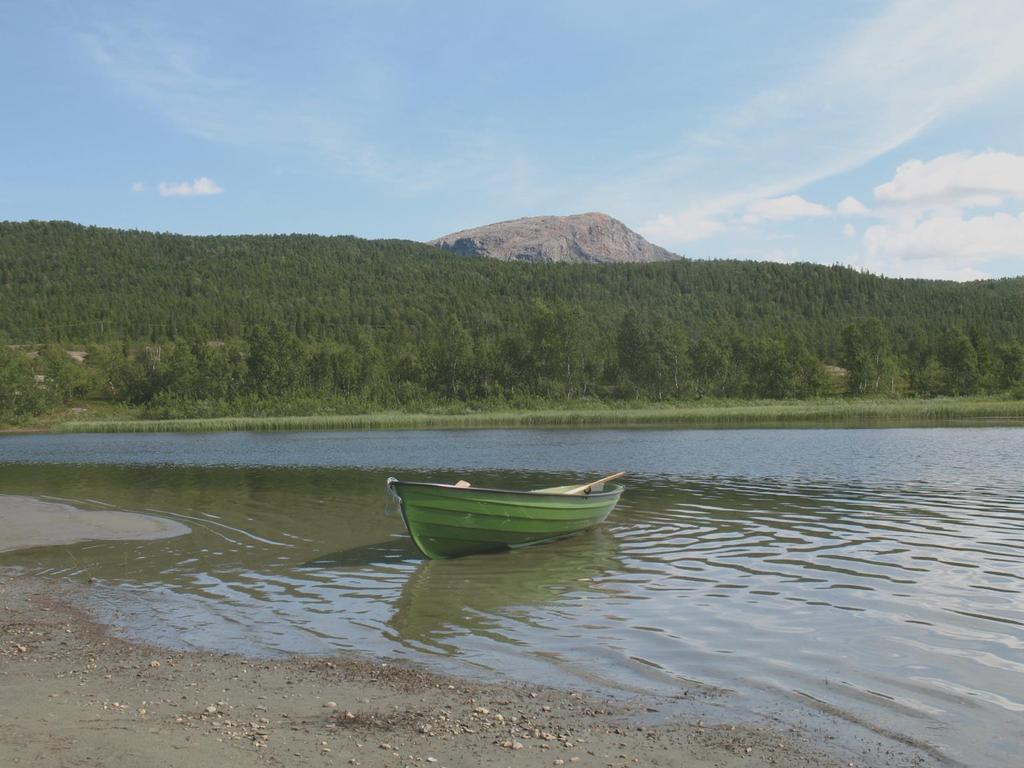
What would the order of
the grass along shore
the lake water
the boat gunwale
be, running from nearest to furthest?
the lake water → the boat gunwale → the grass along shore

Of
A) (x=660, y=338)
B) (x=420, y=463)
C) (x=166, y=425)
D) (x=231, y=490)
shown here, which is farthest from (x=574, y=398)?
(x=231, y=490)

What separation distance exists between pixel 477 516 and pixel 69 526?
12.8 metres

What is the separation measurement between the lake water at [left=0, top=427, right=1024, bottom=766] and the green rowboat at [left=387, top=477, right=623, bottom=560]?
1.52 ft

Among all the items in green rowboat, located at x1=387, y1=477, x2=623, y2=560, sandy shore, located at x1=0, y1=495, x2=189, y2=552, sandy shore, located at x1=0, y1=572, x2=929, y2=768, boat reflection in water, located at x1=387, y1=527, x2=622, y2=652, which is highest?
green rowboat, located at x1=387, y1=477, x2=623, y2=560

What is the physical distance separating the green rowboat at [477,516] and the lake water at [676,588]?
18.2 inches

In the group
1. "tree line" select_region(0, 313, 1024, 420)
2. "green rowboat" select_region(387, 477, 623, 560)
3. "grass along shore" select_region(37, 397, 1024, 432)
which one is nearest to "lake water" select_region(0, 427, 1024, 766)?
"green rowboat" select_region(387, 477, 623, 560)

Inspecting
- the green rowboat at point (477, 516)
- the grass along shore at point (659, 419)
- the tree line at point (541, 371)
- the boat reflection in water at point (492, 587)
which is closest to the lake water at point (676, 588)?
the boat reflection in water at point (492, 587)

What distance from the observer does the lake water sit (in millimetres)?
9586

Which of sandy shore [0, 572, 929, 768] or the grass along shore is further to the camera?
the grass along shore

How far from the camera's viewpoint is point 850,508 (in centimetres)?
2295

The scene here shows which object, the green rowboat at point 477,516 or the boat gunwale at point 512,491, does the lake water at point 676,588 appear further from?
the boat gunwale at point 512,491

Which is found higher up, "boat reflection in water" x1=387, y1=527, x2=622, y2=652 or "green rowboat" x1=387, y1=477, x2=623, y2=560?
"green rowboat" x1=387, y1=477, x2=623, y2=560

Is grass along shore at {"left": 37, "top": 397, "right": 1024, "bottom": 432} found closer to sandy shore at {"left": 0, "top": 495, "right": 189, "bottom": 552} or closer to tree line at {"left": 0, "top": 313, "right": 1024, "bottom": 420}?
tree line at {"left": 0, "top": 313, "right": 1024, "bottom": 420}

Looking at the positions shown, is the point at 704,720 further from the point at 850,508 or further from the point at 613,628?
the point at 850,508
